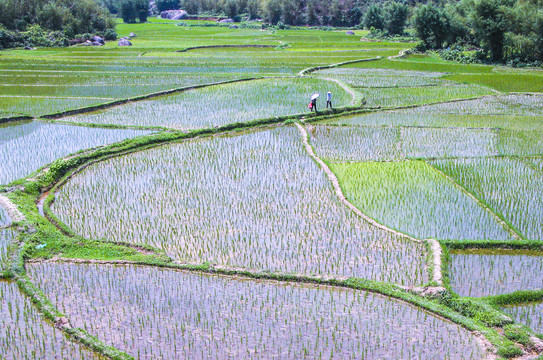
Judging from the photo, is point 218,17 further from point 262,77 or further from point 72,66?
point 262,77

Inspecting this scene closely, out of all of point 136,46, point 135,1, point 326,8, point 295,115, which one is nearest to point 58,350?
point 295,115

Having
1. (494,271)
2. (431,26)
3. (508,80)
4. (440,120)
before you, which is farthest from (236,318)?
(431,26)

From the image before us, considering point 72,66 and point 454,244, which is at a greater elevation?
point 72,66

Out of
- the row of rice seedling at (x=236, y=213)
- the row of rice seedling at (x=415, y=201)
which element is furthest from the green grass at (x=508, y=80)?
the row of rice seedling at (x=236, y=213)

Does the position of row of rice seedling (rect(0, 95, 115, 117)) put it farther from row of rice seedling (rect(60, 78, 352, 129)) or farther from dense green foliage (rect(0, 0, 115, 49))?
dense green foliage (rect(0, 0, 115, 49))

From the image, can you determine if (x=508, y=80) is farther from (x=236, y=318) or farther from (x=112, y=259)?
(x=236, y=318)

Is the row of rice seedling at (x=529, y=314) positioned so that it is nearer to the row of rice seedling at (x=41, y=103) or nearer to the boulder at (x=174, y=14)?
the row of rice seedling at (x=41, y=103)

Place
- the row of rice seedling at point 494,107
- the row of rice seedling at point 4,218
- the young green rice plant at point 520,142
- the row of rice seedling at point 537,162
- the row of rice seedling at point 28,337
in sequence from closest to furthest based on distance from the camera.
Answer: the row of rice seedling at point 28,337 → the row of rice seedling at point 4,218 → the row of rice seedling at point 537,162 → the young green rice plant at point 520,142 → the row of rice seedling at point 494,107
